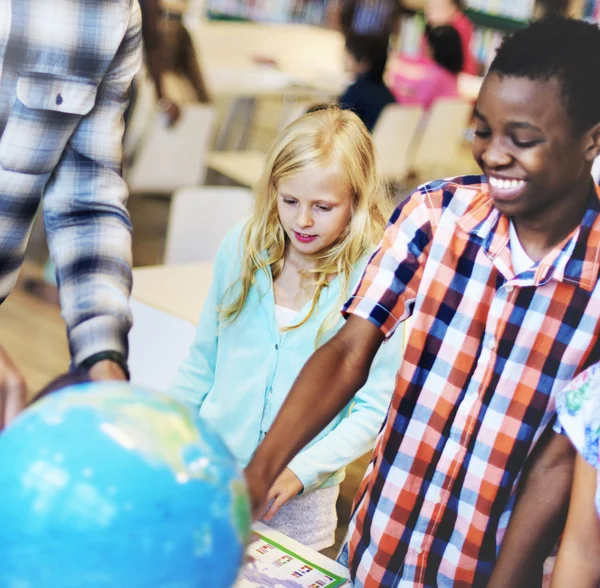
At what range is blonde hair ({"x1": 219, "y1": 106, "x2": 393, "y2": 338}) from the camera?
5.48 ft

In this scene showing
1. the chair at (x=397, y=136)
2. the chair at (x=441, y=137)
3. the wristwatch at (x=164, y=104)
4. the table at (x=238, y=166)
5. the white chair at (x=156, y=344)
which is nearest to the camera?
the white chair at (x=156, y=344)

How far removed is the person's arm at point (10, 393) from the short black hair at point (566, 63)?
2.45 ft

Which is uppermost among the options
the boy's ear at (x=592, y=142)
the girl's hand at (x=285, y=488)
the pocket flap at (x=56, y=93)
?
the boy's ear at (x=592, y=142)

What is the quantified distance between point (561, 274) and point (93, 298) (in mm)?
659

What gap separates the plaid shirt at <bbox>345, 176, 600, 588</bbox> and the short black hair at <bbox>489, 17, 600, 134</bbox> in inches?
5.6

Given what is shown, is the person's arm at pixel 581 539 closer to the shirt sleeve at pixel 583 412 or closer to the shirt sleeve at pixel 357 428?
the shirt sleeve at pixel 583 412

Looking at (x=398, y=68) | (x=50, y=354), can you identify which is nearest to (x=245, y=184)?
(x=50, y=354)

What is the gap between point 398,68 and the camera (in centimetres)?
573

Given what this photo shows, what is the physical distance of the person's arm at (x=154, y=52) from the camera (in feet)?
6.66

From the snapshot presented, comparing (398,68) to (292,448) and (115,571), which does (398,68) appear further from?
(115,571)

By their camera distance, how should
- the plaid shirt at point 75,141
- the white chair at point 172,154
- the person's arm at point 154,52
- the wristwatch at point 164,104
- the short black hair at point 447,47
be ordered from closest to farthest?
the plaid shirt at point 75,141, the person's arm at point 154,52, the wristwatch at point 164,104, the white chair at point 172,154, the short black hair at point 447,47

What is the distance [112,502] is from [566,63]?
78 cm

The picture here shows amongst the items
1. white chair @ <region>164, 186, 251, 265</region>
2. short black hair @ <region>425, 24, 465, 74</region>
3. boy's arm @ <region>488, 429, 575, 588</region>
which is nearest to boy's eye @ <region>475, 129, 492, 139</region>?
boy's arm @ <region>488, 429, 575, 588</region>

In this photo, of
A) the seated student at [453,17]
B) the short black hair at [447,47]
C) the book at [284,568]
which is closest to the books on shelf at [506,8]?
the seated student at [453,17]
